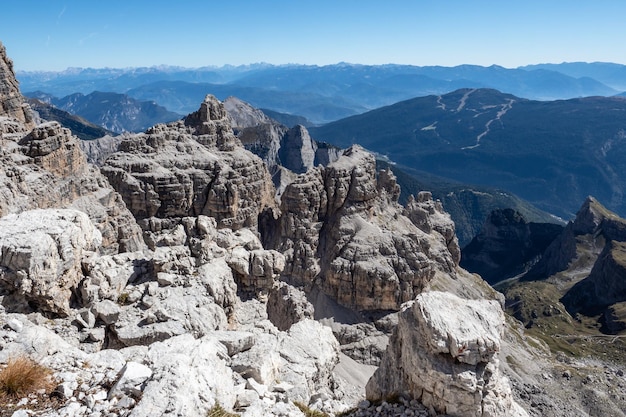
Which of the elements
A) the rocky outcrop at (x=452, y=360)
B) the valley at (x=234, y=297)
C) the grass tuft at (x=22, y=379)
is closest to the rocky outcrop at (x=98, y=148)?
the valley at (x=234, y=297)

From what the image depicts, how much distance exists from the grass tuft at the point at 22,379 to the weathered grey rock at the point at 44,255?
5.63 meters

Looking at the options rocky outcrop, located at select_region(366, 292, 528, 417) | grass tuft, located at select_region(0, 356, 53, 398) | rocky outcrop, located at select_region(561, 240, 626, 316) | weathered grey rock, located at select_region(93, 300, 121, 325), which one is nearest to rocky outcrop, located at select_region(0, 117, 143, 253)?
weathered grey rock, located at select_region(93, 300, 121, 325)

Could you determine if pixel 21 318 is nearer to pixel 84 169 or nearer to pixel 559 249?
pixel 84 169

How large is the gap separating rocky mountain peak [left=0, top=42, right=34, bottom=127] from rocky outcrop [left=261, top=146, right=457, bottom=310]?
121 feet

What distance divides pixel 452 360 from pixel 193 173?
5475 centimetres

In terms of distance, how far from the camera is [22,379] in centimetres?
1211

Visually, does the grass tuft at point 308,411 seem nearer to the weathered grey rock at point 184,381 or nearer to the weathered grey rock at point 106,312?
the weathered grey rock at point 184,381

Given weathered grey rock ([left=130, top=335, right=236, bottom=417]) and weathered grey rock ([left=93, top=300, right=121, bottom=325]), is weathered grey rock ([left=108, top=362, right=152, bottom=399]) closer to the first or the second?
weathered grey rock ([left=130, top=335, right=236, bottom=417])

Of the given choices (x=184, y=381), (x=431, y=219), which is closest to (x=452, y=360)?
(x=184, y=381)

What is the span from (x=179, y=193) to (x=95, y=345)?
4504cm

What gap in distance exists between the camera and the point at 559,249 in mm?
172500

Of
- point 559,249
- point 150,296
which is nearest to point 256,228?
point 150,296

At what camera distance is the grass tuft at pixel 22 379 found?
12.0m

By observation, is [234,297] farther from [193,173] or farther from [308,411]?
[193,173]
